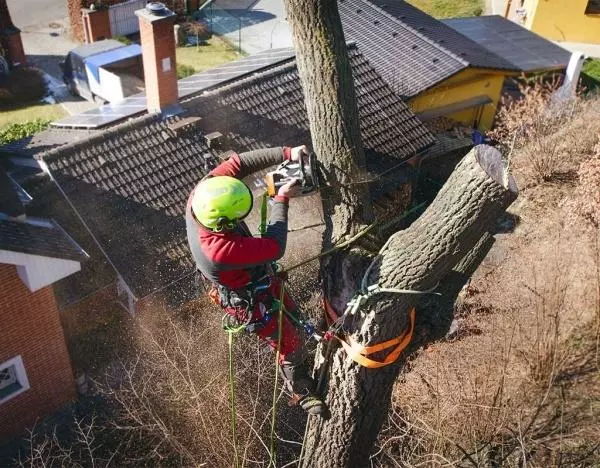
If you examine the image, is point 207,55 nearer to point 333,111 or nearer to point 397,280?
point 333,111

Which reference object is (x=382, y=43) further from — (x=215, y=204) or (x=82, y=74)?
(x=215, y=204)

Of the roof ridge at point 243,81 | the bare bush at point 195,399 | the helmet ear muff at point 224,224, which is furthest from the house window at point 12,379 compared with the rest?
the helmet ear muff at point 224,224

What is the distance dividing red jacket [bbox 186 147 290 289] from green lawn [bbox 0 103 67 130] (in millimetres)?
13841

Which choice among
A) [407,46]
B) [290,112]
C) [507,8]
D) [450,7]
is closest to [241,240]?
[290,112]

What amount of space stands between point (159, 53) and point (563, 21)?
15.2 metres

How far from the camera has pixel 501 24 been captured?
17.9 meters

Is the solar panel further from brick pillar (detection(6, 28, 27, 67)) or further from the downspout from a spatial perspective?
the downspout

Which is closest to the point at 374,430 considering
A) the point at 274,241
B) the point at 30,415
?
the point at 274,241

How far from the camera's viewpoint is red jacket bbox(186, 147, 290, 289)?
385 cm

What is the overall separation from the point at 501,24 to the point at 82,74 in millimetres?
12128

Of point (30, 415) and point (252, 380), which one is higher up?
Answer: point (252, 380)

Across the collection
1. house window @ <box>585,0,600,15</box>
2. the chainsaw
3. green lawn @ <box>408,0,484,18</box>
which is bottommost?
green lawn @ <box>408,0,484,18</box>

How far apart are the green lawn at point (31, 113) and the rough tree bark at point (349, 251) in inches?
552

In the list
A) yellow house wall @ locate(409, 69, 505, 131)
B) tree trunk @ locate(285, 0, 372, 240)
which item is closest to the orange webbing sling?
tree trunk @ locate(285, 0, 372, 240)
